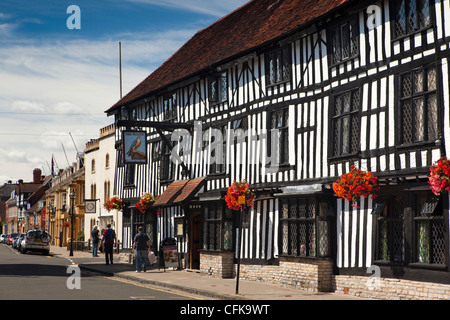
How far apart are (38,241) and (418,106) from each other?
37.4 metres

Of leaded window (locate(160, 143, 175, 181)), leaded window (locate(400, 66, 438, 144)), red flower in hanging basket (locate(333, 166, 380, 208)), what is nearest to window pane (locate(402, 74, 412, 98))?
leaded window (locate(400, 66, 438, 144))

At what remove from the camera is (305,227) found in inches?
775

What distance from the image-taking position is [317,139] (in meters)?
19.7

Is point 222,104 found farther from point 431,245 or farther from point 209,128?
point 431,245

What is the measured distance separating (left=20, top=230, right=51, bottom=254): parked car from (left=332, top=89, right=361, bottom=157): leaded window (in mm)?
33278

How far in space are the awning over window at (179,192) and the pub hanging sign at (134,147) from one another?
5.89 feet

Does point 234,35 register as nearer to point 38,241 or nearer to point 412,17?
point 412,17

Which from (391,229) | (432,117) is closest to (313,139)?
(391,229)

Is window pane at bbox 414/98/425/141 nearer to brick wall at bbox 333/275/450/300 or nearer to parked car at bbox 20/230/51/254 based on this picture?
brick wall at bbox 333/275/450/300

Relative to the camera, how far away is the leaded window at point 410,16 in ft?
51.6

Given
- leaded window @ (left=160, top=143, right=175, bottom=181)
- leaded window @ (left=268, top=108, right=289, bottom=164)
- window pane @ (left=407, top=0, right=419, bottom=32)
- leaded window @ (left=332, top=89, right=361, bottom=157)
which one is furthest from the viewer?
leaded window @ (left=160, top=143, right=175, bottom=181)

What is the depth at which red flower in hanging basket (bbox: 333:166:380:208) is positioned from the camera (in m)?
16.7
